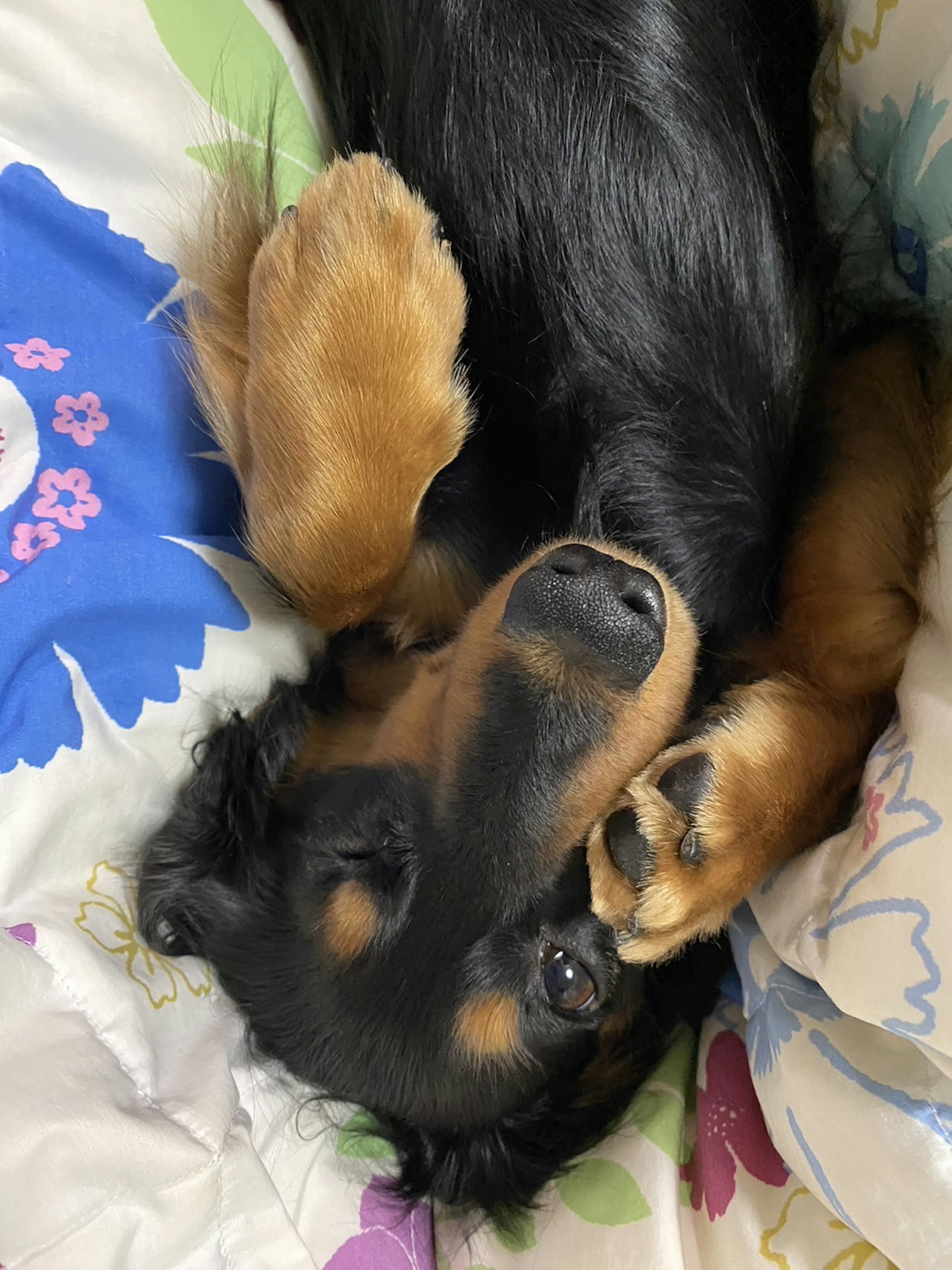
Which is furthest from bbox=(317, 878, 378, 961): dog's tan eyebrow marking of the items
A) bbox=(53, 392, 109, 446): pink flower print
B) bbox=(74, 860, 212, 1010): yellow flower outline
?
bbox=(53, 392, 109, 446): pink flower print

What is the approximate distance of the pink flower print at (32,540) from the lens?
1483mm

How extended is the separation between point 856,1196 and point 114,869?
3.68 feet

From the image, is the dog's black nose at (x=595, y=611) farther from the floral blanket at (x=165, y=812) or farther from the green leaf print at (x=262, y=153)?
the green leaf print at (x=262, y=153)

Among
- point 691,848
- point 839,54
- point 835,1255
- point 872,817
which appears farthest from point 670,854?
point 839,54

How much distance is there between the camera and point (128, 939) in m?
1.60

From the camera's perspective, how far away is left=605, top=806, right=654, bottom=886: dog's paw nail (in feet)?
4.04

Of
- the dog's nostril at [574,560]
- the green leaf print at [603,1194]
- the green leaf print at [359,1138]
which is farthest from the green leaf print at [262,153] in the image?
the green leaf print at [603,1194]

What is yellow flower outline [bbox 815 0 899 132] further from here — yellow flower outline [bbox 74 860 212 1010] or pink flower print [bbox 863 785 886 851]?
yellow flower outline [bbox 74 860 212 1010]

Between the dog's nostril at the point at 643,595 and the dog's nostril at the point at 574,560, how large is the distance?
0.13 ft

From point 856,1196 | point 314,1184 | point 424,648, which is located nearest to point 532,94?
point 424,648

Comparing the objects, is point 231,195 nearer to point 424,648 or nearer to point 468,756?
point 424,648

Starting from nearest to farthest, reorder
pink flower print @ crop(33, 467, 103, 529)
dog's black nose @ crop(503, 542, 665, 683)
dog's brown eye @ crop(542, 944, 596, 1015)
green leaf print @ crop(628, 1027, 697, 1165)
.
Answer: dog's black nose @ crop(503, 542, 665, 683) → dog's brown eye @ crop(542, 944, 596, 1015) → pink flower print @ crop(33, 467, 103, 529) → green leaf print @ crop(628, 1027, 697, 1165)

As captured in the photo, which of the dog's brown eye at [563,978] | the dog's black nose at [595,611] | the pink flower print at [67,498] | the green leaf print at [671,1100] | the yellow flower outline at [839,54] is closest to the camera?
the dog's black nose at [595,611]

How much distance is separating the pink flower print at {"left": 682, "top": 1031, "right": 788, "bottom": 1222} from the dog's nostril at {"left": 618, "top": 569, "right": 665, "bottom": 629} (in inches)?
30.4
